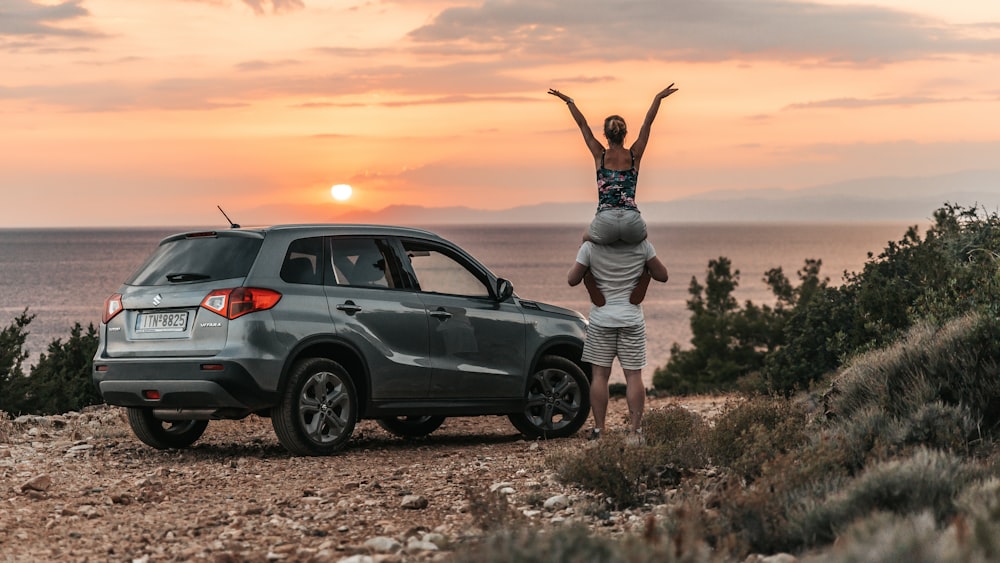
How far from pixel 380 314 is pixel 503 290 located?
1325 mm

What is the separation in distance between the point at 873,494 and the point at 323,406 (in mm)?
4987

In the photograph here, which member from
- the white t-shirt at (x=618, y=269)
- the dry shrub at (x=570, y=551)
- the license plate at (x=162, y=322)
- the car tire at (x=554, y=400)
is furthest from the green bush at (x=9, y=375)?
the dry shrub at (x=570, y=551)

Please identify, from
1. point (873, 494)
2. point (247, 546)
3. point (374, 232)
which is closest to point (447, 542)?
point (247, 546)

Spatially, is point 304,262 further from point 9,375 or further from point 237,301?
point 9,375

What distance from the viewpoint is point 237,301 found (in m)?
9.26

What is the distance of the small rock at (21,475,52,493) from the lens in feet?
27.6

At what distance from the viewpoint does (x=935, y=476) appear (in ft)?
19.4

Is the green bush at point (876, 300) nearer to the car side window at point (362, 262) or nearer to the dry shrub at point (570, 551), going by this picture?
the car side window at point (362, 262)

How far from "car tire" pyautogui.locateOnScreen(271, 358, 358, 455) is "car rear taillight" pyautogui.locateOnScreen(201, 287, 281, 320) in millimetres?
594

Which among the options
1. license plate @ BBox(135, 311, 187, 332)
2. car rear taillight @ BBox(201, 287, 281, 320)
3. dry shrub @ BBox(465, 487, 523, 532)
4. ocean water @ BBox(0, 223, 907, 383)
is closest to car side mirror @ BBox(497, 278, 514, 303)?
car rear taillight @ BBox(201, 287, 281, 320)

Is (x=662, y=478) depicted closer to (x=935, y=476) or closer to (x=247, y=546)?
(x=935, y=476)

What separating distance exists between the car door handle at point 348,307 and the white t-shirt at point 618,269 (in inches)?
73.2

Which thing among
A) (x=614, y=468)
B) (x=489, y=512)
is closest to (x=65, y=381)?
(x=614, y=468)

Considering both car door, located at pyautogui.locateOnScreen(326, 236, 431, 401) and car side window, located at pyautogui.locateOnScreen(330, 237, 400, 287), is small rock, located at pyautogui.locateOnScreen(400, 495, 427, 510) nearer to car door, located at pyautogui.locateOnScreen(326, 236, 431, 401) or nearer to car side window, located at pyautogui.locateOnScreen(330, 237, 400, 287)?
car door, located at pyautogui.locateOnScreen(326, 236, 431, 401)
